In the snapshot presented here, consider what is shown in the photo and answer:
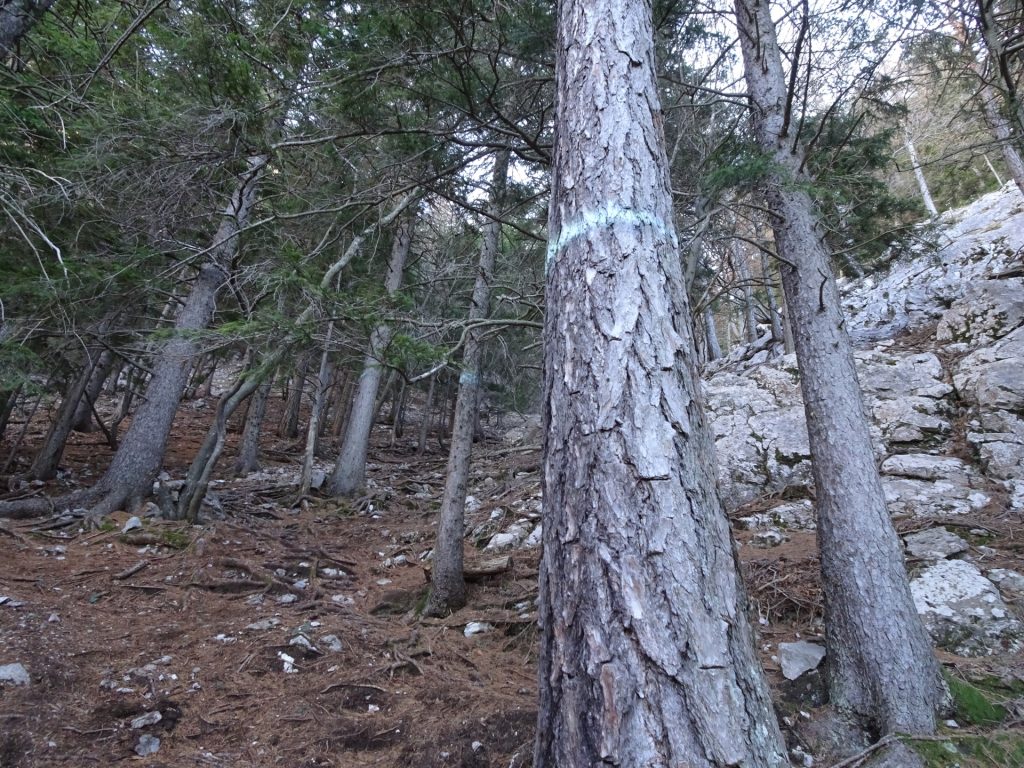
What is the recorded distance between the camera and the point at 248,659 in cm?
401

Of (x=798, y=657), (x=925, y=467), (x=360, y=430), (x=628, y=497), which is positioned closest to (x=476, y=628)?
(x=798, y=657)

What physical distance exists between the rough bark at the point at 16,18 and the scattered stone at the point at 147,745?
214 inches

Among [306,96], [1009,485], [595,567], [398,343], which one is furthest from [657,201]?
[1009,485]

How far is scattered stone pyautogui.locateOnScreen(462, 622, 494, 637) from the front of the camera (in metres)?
4.81

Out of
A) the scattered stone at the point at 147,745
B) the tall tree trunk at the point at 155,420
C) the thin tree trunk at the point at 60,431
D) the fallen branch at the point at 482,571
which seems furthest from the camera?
the thin tree trunk at the point at 60,431

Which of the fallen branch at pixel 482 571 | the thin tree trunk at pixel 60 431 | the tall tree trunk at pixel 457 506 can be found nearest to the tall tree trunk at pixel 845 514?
the tall tree trunk at pixel 457 506

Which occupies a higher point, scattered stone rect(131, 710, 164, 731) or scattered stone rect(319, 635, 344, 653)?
scattered stone rect(319, 635, 344, 653)

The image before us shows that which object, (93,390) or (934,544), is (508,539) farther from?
(93,390)

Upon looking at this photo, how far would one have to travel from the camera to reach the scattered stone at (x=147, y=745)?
281 centimetres

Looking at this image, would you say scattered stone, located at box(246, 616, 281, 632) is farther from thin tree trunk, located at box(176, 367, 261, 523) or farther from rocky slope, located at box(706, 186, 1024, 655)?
rocky slope, located at box(706, 186, 1024, 655)

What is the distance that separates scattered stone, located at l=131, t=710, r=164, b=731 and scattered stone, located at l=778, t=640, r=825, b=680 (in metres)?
4.11

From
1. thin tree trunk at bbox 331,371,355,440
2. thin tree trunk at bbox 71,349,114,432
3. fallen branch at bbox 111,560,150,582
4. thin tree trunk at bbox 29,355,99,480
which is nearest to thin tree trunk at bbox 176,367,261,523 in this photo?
fallen branch at bbox 111,560,150,582

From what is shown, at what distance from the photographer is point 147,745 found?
2.87m

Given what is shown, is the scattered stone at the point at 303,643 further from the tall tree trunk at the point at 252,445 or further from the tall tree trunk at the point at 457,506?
the tall tree trunk at the point at 252,445
